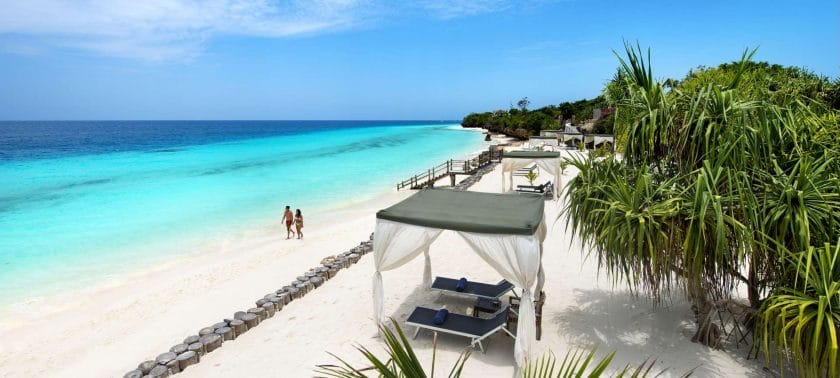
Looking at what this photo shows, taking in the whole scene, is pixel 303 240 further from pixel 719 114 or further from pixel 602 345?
pixel 719 114

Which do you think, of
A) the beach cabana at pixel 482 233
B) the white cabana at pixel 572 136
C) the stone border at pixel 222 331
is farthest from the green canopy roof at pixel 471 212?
the white cabana at pixel 572 136

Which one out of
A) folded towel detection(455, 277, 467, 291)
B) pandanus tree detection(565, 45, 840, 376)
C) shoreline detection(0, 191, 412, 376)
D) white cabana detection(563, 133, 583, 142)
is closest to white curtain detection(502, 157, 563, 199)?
shoreline detection(0, 191, 412, 376)

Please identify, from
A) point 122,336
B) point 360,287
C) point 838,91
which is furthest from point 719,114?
point 838,91

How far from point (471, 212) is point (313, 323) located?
296 centimetres

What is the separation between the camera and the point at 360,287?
7.44m

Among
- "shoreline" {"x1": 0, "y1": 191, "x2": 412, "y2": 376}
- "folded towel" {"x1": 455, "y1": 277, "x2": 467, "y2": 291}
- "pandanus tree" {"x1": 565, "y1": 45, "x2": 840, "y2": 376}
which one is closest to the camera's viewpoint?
"pandanus tree" {"x1": 565, "y1": 45, "x2": 840, "y2": 376}

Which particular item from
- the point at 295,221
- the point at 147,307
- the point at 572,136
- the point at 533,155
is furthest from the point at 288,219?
the point at 572,136

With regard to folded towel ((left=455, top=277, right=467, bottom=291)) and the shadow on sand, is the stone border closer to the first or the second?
folded towel ((left=455, top=277, right=467, bottom=291))

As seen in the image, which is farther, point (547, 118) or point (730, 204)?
point (547, 118)

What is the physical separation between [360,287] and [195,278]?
4.57 m

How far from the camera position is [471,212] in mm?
5242

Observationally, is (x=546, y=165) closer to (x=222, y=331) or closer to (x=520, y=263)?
(x=520, y=263)

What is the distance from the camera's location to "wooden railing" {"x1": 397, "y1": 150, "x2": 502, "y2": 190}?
2184 centimetres

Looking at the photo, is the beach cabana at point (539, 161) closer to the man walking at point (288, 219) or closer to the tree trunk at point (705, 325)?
the man walking at point (288, 219)
